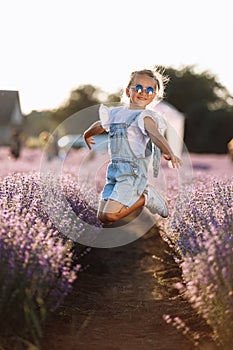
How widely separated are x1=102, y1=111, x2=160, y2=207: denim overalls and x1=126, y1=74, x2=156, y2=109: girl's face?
0.14 metres

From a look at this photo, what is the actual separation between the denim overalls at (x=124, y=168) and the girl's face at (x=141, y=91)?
14 cm

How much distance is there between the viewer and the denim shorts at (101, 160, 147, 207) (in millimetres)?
4355

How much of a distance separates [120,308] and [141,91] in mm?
1592

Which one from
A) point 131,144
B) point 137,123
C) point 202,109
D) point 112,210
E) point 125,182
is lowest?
point 202,109

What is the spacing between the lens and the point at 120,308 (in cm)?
432

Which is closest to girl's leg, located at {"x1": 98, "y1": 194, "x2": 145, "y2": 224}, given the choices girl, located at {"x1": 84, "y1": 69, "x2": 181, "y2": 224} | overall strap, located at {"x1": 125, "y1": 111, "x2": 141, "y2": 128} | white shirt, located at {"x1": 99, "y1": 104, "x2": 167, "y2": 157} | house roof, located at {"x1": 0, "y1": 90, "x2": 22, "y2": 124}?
girl, located at {"x1": 84, "y1": 69, "x2": 181, "y2": 224}

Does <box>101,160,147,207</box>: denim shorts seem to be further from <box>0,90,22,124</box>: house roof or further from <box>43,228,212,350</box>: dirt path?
<box>0,90,22,124</box>: house roof

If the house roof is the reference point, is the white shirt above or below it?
above

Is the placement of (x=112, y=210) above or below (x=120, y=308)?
above

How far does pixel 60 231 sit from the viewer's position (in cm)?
426

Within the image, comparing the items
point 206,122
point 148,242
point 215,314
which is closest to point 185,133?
point 206,122

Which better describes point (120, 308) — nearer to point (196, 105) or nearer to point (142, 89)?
point (142, 89)

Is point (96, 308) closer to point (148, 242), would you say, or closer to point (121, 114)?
point (121, 114)

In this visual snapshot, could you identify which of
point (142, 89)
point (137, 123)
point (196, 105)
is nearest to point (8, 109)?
point (196, 105)
